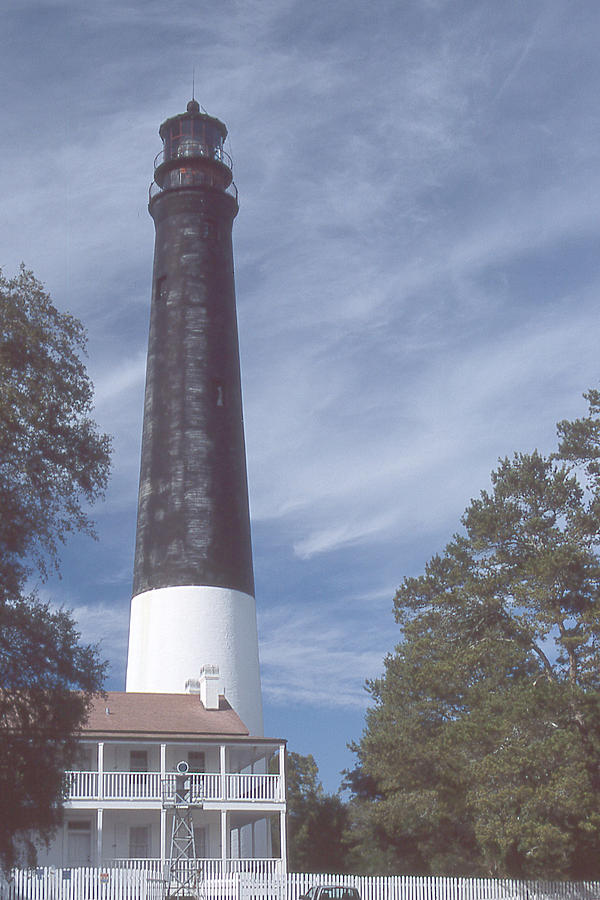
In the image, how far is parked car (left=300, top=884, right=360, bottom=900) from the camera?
90.1 feet

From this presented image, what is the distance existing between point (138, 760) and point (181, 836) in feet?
10.5

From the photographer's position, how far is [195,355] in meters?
42.5

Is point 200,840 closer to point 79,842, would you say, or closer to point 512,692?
point 79,842

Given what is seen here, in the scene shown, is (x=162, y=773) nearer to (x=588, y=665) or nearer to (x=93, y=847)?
(x=93, y=847)

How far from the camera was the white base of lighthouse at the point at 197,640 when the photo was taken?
129ft

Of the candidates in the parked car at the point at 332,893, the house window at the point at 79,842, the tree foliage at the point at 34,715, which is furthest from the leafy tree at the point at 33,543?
the house window at the point at 79,842

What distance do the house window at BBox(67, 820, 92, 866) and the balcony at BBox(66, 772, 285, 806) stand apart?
78.5 inches

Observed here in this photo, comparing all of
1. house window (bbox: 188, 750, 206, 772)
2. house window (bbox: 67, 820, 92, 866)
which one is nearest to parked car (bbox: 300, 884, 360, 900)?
house window (bbox: 188, 750, 206, 772)

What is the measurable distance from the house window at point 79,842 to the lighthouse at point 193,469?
18.6 ft

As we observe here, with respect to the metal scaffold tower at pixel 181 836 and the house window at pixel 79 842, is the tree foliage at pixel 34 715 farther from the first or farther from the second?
the house window at pixel 79 842

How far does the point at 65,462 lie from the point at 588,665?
18.2 m

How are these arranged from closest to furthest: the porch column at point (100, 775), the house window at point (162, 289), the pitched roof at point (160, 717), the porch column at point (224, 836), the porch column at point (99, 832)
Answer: the porch column at point (99, 832)
the porch column at point (224, 836)
the porch column at point (100, 775)
the pitched roof at point (160, 717)
the house window at point (162, 289)

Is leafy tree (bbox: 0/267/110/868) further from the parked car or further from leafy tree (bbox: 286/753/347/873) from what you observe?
leafy tree (bbox: 286/753/347/873)

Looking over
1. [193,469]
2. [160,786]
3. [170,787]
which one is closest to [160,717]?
[160,786]
